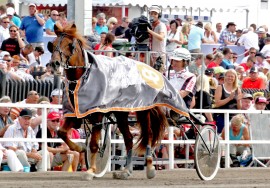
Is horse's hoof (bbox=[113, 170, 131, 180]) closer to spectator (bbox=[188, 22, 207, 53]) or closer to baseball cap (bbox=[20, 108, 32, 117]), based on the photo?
baseball cap (bbox=[20, 108, 32, 117])

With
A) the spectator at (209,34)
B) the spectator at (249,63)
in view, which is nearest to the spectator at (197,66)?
the spectator at (249,63)

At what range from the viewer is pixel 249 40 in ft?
91.6

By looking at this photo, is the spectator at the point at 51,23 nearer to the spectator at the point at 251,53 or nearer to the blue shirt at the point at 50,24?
the blue shirt at the point at 50,24

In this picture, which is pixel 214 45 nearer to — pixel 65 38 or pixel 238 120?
pixel 238 120

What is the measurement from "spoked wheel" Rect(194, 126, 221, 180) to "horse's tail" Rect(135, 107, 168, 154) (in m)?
0.51

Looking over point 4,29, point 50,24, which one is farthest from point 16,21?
point 4,29

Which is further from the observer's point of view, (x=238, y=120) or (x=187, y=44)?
(x=187, y=44)

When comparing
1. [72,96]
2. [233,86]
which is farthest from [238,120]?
[72,96]

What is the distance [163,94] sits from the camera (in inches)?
569

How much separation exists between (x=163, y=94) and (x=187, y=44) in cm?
1182

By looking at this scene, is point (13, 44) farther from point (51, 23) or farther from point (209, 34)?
point (209, 34)

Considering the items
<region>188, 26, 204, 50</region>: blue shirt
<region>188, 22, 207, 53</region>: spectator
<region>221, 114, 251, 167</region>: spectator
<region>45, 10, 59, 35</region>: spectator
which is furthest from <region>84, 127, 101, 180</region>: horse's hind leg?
<region>188, 26, 204, 50</region>: blue shirt

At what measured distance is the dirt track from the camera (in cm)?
1330

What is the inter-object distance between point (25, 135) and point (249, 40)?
1214 centimetres
